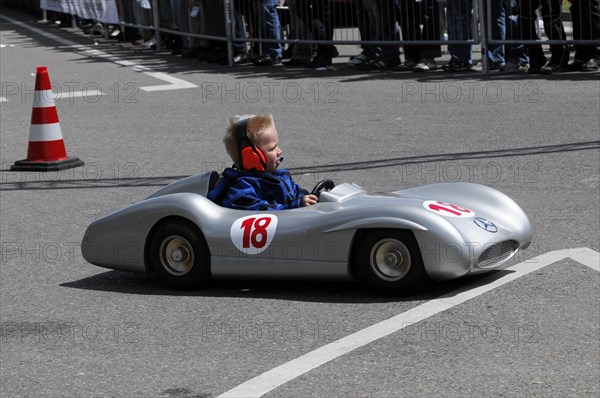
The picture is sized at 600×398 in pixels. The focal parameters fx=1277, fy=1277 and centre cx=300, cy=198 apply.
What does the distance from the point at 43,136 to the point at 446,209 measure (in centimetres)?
515

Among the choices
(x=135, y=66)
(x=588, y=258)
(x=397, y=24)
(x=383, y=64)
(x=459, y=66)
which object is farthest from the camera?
(x=135, y=66)

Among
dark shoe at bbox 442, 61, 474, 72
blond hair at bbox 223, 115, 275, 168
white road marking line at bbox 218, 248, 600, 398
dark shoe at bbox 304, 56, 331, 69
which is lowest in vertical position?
white road marking line at bbox 218, 248, 600, 398

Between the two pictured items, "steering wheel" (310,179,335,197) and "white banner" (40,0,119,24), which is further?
"white banner" (40,0,119,24)

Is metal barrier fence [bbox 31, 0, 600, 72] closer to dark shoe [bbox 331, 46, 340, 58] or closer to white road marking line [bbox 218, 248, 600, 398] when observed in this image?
dark shoe [bbox 331, 46, 340, 58]

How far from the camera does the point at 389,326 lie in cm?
548

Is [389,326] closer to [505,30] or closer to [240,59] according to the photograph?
[505,30]

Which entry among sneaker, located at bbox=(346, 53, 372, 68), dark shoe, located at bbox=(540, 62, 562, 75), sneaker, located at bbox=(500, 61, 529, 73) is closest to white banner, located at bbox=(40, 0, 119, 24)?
sneaker, located at bbox=(346, 53, 372, 68)

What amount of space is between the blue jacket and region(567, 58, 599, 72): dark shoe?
26.6 feet

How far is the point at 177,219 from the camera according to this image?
633cm

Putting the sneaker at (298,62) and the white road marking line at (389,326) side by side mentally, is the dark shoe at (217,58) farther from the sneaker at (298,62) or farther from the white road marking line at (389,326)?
the white road marking line at (389,326)

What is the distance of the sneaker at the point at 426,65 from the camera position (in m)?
14.9

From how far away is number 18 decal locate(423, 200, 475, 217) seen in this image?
233 inches

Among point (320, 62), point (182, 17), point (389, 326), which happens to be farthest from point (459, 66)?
point (389, 326)

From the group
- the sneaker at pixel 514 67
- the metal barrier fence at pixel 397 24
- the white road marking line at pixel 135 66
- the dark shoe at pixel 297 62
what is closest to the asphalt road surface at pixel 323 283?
the sneaker at pixel 514 67
